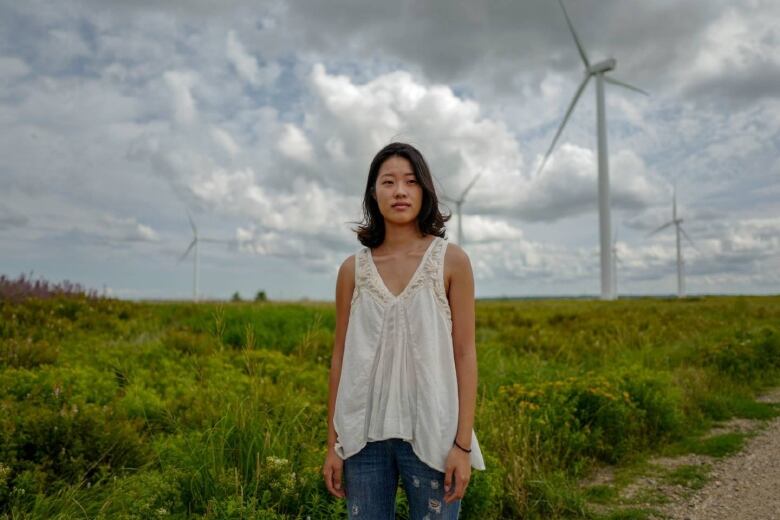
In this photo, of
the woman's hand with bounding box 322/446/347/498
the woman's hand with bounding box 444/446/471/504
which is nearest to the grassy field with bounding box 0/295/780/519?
the woman's hand with bounding box 322/446/347/498

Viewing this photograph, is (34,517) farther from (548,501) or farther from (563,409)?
(563,409)

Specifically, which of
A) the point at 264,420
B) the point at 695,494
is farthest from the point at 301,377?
the point at 695,494

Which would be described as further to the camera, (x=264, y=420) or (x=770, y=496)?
(x=770, y=496)

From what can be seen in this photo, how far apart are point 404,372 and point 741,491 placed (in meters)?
5.10

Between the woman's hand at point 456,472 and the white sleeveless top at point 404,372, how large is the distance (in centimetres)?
Result: 3

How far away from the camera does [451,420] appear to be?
240cm

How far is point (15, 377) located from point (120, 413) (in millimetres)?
1594

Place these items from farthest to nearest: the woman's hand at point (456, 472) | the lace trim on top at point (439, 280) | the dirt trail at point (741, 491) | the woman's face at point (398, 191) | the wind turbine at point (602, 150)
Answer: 1. the wind turbine at point (602, 150)
2. the dirt trail at point (741, 491)
3. the woman's face at point (398, 191)
4. the lace trim on top at point (439, 280)
5. the woman's hand at point (456, 472)

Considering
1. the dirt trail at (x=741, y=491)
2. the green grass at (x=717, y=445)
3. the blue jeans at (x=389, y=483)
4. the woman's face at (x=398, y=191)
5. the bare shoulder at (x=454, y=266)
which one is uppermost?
the woman's face at (x=398, y=191)

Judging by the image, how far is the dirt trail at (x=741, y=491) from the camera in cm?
538

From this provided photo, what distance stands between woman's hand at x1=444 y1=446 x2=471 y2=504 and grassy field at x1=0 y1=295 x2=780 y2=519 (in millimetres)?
1547

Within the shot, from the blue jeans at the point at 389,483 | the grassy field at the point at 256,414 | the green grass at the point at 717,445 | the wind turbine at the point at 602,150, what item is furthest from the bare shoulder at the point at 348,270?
the wind turbine at the point at 602,150

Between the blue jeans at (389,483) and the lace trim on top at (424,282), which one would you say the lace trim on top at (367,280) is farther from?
the blue jeans at (389,483)

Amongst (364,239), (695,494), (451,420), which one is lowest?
(695,494)
